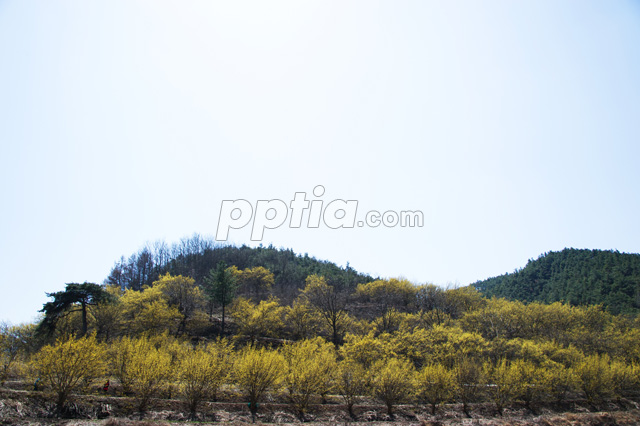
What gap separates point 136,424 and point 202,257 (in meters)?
88.6

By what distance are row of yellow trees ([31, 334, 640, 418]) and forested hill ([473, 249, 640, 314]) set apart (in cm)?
5771

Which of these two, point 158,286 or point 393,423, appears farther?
point 158,286

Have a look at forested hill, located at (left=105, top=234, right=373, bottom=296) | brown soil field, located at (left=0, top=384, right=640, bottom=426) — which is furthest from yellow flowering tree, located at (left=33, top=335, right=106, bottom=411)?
forested hill, located at (left=105, top=234, right=373, bottom=296)

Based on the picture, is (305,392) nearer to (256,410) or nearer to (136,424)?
(256,410)

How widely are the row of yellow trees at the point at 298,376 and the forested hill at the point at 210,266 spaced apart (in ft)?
162

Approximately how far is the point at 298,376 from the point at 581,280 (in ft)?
346

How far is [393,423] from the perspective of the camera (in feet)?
66.0

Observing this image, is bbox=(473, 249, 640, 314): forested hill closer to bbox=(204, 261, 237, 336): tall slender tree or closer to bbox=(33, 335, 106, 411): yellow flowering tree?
bbox=(204, 261, 237, 336): tall slender tree

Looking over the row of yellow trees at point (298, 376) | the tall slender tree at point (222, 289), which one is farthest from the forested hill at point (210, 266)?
the row of yellow trees at point (298, 376)

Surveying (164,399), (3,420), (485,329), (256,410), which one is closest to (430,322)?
(485,329)

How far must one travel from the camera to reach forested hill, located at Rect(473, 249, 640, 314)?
7788 centimetres

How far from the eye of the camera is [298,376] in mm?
21109

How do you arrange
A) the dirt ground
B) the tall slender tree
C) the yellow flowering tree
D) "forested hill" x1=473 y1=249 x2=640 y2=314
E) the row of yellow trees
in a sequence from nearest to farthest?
the dirt ground, the yellow flowering tree, the row of yellow trees, the tall slender tree, "forested hill" x1=473 y1=249 x2=640 y2=314

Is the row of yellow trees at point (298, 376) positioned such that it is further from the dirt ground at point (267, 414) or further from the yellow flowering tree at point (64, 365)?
the dirt ground at point (267, 414)
